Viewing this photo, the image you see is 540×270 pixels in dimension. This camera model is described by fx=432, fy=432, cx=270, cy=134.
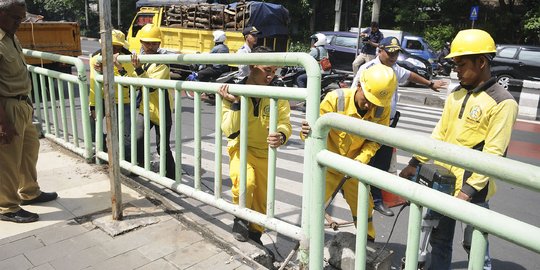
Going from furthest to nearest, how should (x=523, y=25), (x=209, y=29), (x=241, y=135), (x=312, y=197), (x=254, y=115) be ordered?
(x=523, y=25) < (x=209, y=29) < (x=254, y=115) < (x=241, y=135) < (x=312, y=197)

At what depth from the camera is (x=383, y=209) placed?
4.05 meters

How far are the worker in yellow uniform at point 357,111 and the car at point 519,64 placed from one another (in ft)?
38.7

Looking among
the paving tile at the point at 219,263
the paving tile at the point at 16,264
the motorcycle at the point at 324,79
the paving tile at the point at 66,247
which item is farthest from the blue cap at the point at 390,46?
the motorcycle at the point at 324,79

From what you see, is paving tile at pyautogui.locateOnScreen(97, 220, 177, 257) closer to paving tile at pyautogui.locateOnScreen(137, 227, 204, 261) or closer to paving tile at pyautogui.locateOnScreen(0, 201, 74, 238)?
paving tile at pyautogui.locateOnScreen(137, 227, 204, 261)

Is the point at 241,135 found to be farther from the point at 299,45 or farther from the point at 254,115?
the point at 299,45

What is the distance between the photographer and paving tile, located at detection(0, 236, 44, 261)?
2.71 metres

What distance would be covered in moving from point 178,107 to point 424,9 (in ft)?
79.9

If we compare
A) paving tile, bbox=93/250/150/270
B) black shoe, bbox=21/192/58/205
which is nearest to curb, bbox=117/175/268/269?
paving tile, bbox=93/250/150/270

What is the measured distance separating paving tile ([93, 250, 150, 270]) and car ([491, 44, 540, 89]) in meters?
13.1

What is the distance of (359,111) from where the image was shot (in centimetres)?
302

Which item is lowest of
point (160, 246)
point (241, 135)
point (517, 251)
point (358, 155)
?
point (517, 251)

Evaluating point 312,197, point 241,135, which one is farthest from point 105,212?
point 312,197

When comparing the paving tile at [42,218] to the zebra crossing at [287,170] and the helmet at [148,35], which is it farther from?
the helmet at [148,35]

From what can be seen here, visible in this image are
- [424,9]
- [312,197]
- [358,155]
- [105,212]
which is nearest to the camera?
[312,197]
